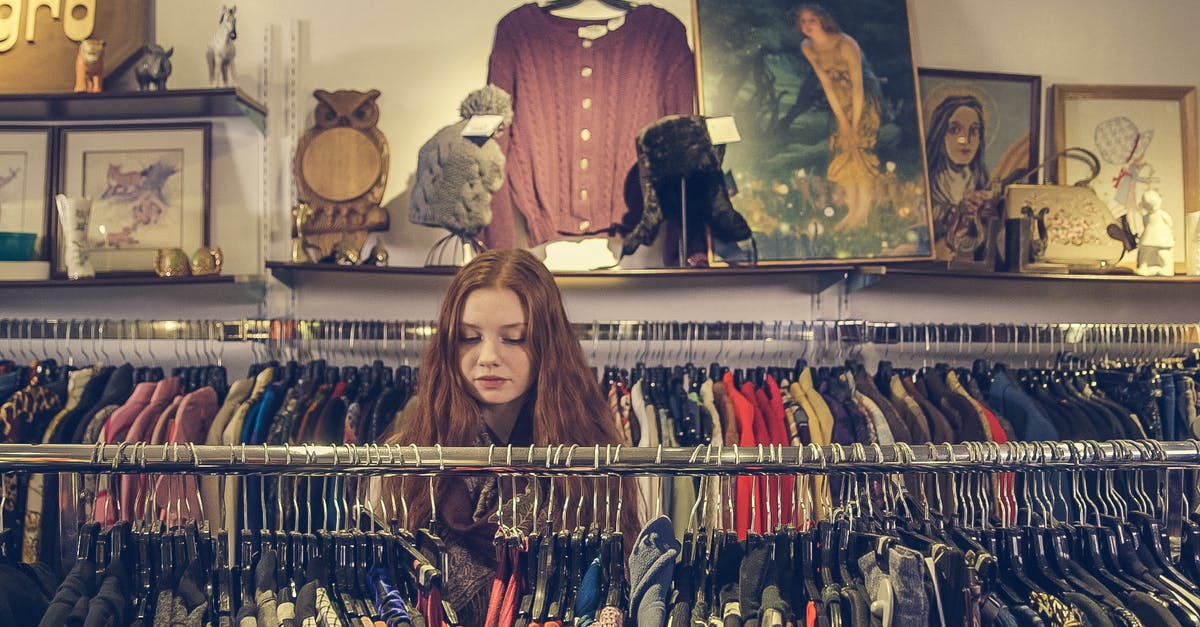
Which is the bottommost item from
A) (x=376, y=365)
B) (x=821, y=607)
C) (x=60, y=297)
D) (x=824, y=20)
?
(x=821, y=607)

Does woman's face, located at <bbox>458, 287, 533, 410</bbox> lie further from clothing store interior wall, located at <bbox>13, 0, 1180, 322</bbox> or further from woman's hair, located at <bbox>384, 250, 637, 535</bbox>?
clothing store interior wall, located at <bbox>13, 0, 1180, 322</bbox>

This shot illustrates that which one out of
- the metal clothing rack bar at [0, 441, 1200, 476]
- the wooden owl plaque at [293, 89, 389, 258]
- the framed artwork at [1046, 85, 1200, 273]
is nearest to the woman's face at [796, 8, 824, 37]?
the framed artwork at [1046, 85, 1200, 273]

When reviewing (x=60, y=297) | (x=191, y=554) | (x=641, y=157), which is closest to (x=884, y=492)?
(x=191, y=554)

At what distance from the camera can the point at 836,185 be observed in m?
3.17

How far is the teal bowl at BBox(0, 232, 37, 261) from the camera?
310 centimetres

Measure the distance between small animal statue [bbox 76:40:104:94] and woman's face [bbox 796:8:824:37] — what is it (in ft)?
7.25

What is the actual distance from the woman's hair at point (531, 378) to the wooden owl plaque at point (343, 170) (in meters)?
1.24

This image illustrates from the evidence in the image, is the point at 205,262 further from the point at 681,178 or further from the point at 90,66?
the point at 681,178

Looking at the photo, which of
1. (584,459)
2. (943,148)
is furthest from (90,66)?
(943,148)

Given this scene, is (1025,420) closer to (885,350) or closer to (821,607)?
(885,350)

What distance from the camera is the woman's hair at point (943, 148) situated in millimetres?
3410

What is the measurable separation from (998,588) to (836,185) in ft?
6.19

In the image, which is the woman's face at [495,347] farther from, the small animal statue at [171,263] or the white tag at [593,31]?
the white tag at [593,31]

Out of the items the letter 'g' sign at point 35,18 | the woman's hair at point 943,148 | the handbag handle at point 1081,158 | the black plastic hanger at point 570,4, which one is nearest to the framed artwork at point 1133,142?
Answer: the handbag handle at point 1081,158
